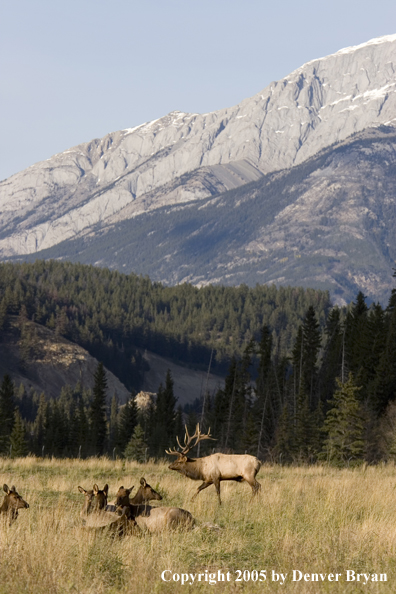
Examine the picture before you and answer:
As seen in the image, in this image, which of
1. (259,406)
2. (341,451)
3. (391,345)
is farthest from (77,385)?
(341,451)

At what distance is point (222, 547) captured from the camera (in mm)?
11398

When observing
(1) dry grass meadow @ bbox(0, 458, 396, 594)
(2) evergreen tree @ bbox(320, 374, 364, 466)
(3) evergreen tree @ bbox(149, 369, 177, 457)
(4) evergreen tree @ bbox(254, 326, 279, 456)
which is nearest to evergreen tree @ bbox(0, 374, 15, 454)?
(3) evergreen tree @ bbox(149, 369, 177, 457)

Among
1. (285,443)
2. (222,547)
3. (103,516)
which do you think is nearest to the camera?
(222,547)

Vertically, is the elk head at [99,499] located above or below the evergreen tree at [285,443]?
above

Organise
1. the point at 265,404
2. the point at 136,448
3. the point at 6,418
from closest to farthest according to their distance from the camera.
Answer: the point at 136,448, the point at 265,404, the point at 6,418

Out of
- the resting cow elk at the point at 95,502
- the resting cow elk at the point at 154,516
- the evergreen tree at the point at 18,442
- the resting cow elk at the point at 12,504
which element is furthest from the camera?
the evergreen tree at the point at 18,442

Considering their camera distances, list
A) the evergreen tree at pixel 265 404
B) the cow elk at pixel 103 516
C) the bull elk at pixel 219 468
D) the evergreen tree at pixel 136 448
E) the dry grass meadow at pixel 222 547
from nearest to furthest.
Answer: the dry grass meadow at pixel 222 547 < the cow elk at pixel 103 516 < the bull elk at pixel 219 468 < the evergreen tree at pixel 136 448 < the evergreen tree at pixel 265 404

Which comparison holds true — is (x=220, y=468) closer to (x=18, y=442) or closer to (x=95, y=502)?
(x=95, y=502)

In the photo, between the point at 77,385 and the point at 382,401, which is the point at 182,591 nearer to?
the point at 382,401

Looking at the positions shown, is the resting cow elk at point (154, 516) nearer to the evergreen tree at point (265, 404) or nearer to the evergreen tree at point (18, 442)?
the evergreen tree at point (265, 404)

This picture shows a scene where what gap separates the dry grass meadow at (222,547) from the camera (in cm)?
945

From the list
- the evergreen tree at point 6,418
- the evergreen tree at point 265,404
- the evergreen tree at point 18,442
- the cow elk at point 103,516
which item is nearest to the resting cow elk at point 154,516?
the cow elk at point 103,516

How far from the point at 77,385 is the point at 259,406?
97952 millimetres

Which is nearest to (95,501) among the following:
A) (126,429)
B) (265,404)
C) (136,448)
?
(136,448)
